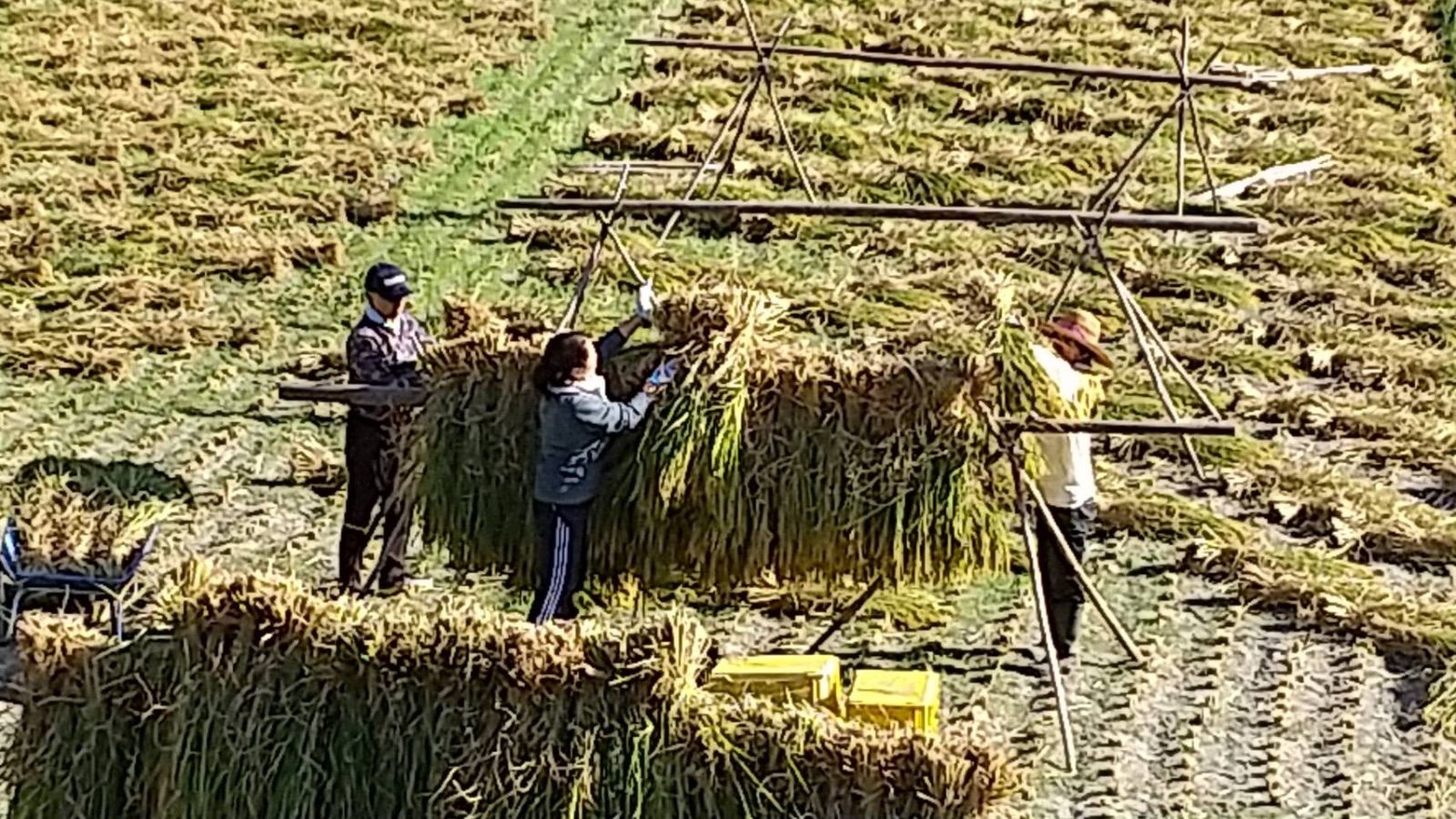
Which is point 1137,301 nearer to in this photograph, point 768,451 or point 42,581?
point 768,451

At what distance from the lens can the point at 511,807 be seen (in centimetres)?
599

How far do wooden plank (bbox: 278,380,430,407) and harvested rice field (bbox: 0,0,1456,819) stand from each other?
31 cm

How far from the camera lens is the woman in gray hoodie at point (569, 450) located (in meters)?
7.69

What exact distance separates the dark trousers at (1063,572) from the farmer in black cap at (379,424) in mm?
2375

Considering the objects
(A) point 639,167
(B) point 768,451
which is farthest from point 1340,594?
(A) point 639,167

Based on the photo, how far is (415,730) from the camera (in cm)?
609

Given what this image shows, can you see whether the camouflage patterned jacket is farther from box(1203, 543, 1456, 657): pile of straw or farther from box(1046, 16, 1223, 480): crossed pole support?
box(1203, 543, 1456, 657): pile of straw

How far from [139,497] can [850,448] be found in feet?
11.3

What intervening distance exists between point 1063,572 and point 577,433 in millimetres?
2033

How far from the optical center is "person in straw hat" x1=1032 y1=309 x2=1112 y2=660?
8.20 metres

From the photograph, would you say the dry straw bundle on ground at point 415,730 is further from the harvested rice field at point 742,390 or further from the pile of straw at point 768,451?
the pile of straw at point 768,451

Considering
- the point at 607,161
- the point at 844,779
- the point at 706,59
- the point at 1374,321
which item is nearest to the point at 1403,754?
the point at 844,779

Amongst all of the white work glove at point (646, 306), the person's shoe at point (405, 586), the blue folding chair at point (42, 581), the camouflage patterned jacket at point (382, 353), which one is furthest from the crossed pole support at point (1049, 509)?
the blue folding chair at point (42, 581)

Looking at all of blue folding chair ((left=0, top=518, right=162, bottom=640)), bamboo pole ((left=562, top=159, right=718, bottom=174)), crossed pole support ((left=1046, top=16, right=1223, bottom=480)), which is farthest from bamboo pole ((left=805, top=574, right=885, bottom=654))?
bamboo pole ((left=562, top=159, right=718, bottom=174))
